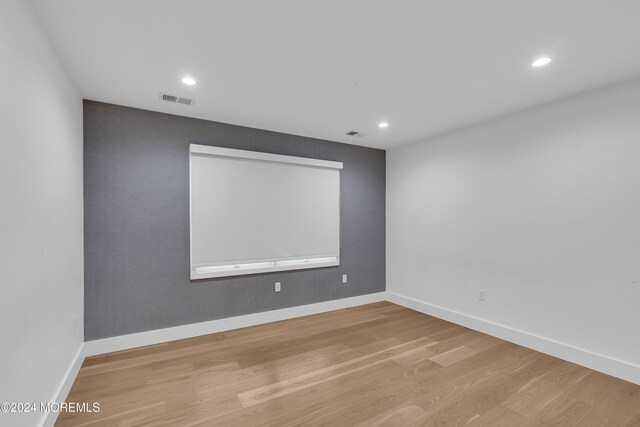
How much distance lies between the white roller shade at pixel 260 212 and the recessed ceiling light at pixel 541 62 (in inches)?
100.0

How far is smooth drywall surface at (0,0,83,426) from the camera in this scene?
1.32 meters

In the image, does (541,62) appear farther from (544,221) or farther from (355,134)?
(355,134)

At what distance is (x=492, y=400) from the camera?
2.15 metres

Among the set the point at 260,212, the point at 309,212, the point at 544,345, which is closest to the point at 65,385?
the point at 260,212

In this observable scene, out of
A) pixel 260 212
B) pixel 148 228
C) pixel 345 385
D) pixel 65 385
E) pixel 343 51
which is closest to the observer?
pixel 343 51

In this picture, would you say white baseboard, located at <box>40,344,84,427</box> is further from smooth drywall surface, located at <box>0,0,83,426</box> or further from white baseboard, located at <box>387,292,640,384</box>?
white baseboard, located at <box>387,292,640,384</box>

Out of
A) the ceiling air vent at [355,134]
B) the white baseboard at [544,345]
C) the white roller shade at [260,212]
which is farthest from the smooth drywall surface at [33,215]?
the white baseboard at [544,345]

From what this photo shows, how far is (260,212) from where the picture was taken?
3.71 meters

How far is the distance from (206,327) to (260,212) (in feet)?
4.82

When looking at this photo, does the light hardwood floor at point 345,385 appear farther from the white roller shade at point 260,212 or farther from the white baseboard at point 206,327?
the white roller shade at point 260,212

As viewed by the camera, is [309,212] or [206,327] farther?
[309,212]

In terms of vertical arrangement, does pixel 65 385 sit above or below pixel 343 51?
below

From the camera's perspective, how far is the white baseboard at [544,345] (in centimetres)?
243

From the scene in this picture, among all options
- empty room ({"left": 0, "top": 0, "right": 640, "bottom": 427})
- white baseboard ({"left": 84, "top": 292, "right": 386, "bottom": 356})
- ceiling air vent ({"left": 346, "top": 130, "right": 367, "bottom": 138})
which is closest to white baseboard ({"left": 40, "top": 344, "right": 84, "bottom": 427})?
empty room ({"left": 0, "top": 0, "right": 640, "bottom": 427})
